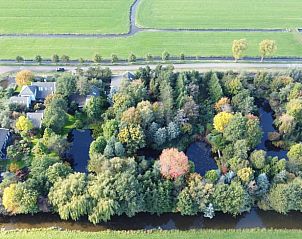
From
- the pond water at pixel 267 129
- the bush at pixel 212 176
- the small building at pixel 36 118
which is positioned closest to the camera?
the bush at pixel 212 176

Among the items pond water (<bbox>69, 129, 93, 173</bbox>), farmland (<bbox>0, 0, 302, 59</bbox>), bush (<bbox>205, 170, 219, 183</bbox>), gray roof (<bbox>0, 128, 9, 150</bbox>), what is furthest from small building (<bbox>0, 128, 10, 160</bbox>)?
bush (<bbox>205, 170, 219, 183</bbox>)

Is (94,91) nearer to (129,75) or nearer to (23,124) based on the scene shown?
(129,75)

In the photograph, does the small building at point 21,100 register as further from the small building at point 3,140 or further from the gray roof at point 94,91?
the gray roof at point 94,91

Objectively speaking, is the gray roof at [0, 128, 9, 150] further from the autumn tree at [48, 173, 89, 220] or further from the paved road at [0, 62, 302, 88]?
the paved road at [0, 62, 302, 88]

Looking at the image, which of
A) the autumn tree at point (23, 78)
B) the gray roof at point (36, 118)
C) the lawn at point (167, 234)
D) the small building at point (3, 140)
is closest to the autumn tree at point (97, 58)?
the autumn tree at point (23, 78)

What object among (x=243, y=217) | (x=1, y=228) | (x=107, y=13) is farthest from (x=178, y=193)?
(x=107, y=13)

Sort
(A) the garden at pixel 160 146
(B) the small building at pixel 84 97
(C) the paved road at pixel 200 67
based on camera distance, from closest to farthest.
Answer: (A) the garden at pixel 160 146 → (B) the small building at pixel 84 97 → (C) the paved road at pixel 200 67
